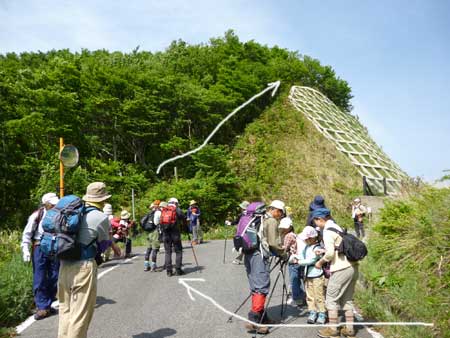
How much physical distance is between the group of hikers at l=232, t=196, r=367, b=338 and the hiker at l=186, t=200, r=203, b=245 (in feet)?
31.4

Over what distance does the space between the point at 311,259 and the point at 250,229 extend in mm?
987

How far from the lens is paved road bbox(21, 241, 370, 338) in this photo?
4980 millimetres

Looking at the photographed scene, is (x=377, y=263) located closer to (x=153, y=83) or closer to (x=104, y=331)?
(x=104, y=331)

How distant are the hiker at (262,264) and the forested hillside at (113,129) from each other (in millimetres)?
16609

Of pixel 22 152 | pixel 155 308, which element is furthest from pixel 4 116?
pixel 155 308

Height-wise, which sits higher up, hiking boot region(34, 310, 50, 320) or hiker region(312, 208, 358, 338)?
hiker region(312, 208, 358, 338)

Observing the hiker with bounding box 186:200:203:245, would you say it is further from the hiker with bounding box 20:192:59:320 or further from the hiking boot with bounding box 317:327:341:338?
the hiking boot with bounding box 317:327:341:338

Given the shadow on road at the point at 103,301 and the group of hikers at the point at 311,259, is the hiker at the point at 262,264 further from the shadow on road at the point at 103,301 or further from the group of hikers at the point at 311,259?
the shadow on road at the point at 103,301

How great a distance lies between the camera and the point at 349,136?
29.7 m

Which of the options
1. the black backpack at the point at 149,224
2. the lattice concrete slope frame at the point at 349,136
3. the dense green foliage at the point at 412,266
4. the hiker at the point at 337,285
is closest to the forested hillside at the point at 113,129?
the lattice concrete slope frame at the point at 349,136

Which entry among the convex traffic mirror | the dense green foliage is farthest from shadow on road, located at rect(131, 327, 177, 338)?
the convex traffic mirror

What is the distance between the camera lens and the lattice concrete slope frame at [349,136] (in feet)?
84.8

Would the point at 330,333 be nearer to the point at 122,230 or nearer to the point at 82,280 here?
the point at 82,280

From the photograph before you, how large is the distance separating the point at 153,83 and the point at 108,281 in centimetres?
1891
